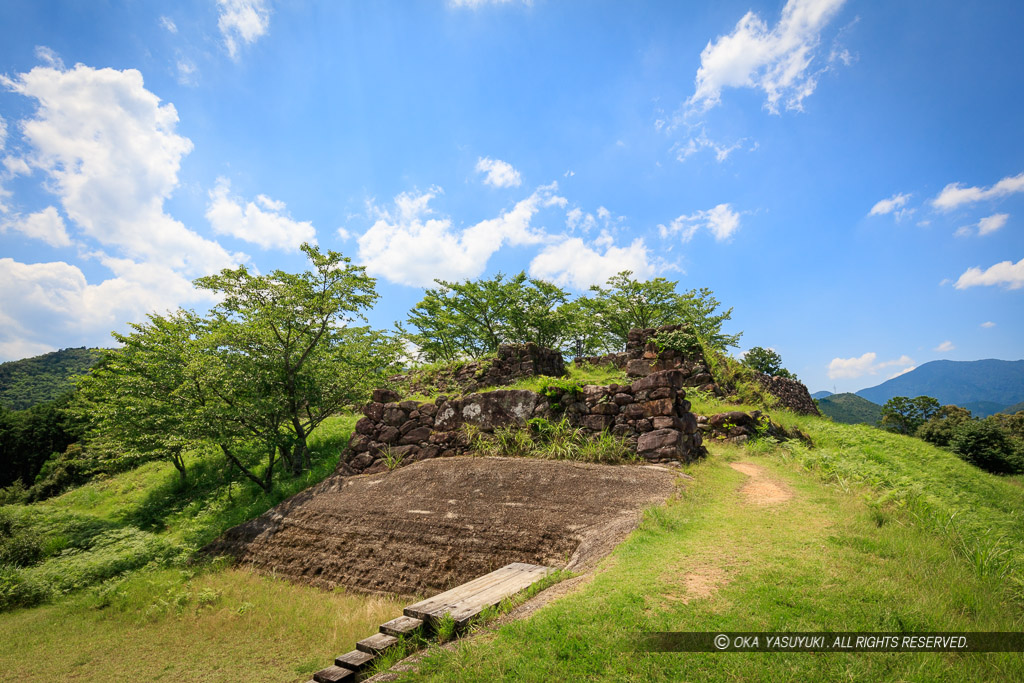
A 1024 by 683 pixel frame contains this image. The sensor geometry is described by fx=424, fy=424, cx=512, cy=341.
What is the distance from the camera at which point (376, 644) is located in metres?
3.91

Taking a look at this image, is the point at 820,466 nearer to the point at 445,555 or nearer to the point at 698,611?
the point at 698,611

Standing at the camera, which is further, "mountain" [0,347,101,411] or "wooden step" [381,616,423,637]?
"mountain" [0,347,101,411]

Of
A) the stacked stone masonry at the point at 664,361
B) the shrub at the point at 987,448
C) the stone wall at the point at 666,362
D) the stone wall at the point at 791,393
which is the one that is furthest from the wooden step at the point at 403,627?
the shrub at the point at 987,448

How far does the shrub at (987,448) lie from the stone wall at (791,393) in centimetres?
481

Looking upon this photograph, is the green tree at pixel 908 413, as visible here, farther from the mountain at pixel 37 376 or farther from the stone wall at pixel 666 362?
the mountain at pixel 37 376

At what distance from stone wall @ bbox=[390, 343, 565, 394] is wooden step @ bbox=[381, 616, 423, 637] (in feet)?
35.6

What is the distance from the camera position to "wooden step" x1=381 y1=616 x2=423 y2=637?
3.99m

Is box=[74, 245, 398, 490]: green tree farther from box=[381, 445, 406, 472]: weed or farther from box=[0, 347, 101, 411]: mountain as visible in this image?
box=[0, 347, 101, 411]: mountain

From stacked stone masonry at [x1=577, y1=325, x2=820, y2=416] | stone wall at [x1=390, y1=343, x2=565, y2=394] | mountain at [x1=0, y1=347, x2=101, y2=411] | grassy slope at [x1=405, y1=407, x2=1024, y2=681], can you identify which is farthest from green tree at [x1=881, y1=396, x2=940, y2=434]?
mountain at [x1=0, y1=347, x2=101, y2=411]

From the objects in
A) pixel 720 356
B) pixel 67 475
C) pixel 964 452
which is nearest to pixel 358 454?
pixel 720 356

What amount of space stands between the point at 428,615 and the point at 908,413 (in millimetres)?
37252

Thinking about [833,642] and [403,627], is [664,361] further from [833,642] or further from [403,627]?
[403,627]

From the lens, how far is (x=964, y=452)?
16828 millimetres

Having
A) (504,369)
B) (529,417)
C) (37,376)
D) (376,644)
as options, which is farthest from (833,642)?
(37,376)
